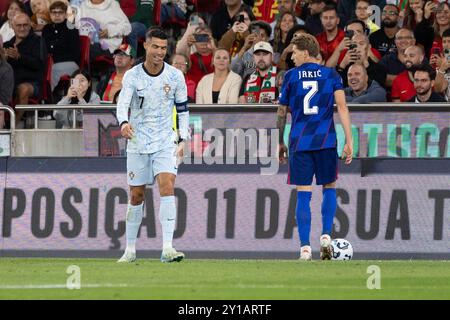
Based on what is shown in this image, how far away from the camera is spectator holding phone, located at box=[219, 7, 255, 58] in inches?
798

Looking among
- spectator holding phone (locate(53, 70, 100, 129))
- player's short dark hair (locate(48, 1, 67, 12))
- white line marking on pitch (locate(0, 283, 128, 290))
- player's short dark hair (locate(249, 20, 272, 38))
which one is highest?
player's short dark hair (locate(48, 1, 67, 12))

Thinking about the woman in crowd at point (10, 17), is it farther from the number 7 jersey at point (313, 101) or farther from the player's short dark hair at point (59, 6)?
the number 7 jersey at point (313, 101)

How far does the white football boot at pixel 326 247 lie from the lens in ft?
45.5

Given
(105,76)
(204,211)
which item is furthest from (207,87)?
(204,211)

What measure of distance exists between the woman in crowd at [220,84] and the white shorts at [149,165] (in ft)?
16.0

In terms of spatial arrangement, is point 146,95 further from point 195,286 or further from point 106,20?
point 106,20

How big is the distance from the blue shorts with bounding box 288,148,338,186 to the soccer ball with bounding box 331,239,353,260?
0.71 m

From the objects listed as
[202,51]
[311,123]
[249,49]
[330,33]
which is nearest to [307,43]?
[311,123]

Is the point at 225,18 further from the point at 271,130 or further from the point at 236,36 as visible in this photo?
the point at 271,130

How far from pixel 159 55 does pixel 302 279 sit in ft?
10.7

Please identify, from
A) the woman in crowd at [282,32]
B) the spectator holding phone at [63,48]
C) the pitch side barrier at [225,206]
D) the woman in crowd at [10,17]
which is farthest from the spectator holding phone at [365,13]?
the woman in crowd at [10,17]

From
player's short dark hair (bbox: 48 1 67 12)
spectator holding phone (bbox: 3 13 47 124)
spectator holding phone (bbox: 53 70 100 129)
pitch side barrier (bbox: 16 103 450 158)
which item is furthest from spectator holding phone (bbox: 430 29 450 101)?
spectator holding phone (bbox: 3 13 47 124)

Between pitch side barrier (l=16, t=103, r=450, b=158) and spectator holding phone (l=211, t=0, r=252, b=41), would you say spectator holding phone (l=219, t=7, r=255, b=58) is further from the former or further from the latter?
pitch side barrier (l=16, t=103, r=450, b=158)

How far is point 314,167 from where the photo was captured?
14.2 m
